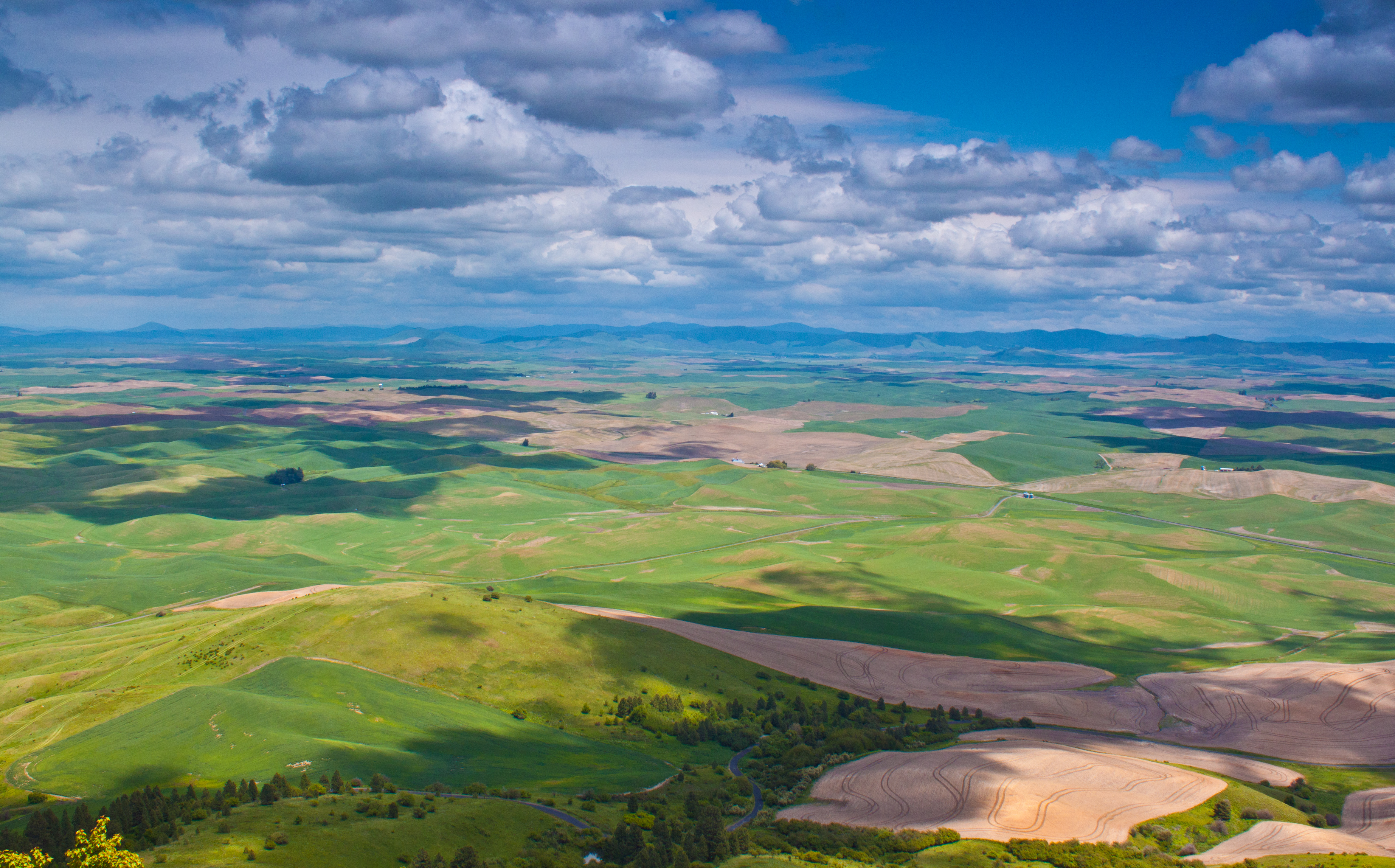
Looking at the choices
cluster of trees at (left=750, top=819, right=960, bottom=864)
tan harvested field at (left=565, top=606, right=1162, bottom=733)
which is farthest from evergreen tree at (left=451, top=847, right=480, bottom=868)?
tan harvested field at (left=565, top=606, right=1162, bottom=733)

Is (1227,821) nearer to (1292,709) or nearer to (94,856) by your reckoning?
(1292,709)

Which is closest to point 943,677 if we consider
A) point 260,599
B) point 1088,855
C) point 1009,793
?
point 1009,793

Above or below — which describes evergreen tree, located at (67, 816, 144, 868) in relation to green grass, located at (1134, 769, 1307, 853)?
above

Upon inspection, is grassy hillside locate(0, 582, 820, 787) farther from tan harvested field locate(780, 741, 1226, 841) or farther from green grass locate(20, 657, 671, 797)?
tan harvested field locate(780, 741, 1226, 841)

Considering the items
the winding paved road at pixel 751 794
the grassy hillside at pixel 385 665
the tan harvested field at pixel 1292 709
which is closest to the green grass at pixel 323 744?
the grassy hillside at pixel 385 665

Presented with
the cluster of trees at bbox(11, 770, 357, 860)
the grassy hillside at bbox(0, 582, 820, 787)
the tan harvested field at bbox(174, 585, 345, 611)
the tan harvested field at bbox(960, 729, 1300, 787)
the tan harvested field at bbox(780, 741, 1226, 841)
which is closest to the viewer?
the cluster of trees at bbox(11, 770, 357, 860)

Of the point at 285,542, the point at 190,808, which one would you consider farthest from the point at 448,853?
the point at 285,542

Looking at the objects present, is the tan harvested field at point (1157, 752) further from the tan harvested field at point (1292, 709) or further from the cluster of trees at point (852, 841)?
the cluster of trees at point (852, 841)
